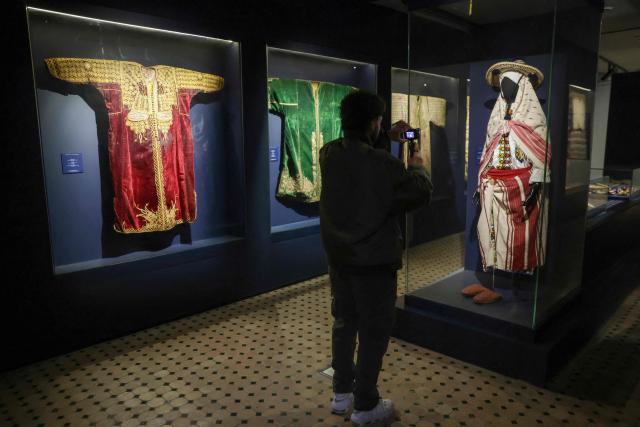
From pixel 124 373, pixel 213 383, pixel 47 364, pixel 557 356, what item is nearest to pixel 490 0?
pixel 557 356

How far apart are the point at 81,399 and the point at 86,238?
3.49ft

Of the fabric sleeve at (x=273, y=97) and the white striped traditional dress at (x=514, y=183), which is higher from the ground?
the fabric sleeve at (x=273, y=97)

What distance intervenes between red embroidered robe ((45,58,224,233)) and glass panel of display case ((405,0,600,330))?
1520 mm

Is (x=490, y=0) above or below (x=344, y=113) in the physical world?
above

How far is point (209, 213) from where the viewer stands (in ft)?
11.7

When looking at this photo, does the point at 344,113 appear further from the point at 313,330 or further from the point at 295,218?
the point at 295,218

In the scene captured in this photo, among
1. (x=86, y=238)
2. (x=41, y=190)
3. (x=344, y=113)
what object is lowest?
(x=86, y=238)

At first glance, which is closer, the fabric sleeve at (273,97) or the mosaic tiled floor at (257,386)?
the mosaic tiled floor at (257,386)

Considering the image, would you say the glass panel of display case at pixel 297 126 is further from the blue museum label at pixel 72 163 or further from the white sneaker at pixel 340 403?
the white sneaker at pixel 340 403

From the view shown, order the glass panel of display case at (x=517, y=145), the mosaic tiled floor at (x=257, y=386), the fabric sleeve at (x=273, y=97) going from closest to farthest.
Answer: the mosaic tiled floor at (x=257, y=386), the glass panel of display case at (x=517, y=145), the fabric sleeve at (x=273, y=97)

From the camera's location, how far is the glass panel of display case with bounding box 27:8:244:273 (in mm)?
2742

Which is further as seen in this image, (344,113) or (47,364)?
(47,364)

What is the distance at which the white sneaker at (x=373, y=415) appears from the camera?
2.00m

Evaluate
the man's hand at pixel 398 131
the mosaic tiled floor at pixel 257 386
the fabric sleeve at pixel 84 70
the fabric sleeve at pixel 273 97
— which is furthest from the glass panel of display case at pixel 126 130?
the man's hand at pixel 398 131
